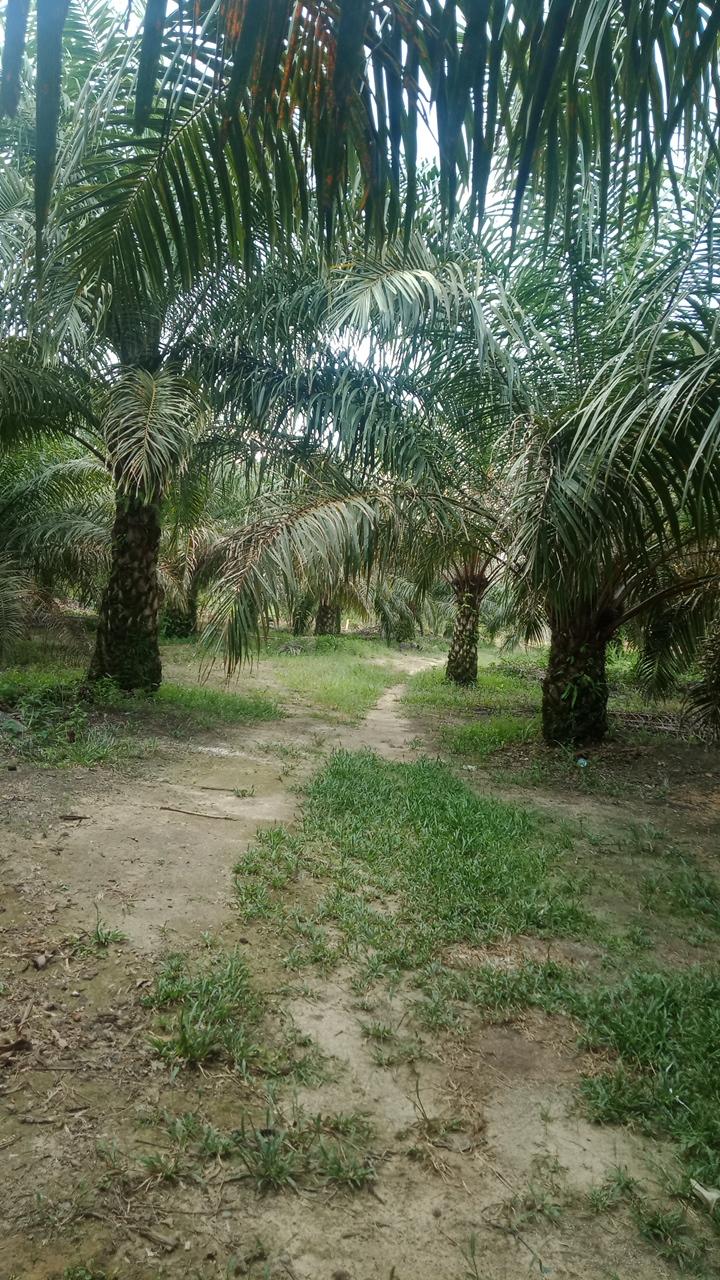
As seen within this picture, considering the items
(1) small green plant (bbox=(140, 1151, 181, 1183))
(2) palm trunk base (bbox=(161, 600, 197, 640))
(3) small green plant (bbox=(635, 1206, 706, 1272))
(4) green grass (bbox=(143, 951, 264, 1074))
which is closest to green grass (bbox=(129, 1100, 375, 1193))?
(1) small green plant (bbox=(140, 1151, 181, 1183))

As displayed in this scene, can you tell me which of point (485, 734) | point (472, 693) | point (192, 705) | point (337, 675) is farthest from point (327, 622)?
point (485, 734)

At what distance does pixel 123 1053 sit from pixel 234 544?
442 cm

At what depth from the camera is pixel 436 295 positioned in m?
5.10

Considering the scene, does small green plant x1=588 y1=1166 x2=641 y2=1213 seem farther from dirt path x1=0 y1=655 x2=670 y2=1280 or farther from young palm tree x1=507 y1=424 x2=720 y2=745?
young palm tree x1=507 y1=424 x2=720 y2=745

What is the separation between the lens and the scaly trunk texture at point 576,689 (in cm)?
678

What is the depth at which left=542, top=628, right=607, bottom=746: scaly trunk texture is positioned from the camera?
22.2ft

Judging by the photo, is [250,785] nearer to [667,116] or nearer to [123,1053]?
[123,1053]

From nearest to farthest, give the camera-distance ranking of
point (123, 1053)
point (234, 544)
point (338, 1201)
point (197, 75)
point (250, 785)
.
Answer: point (197, 75) < point (338, 1201) < point (123, 1053) < point (250, 785) < point (234, 544)

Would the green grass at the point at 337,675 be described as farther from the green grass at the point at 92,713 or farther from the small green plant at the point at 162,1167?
the small green plant at the point at 162,1167

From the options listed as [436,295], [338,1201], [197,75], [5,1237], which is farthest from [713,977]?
[436,295]

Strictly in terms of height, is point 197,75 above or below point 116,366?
below

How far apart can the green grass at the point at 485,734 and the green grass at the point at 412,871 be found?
1760 mm

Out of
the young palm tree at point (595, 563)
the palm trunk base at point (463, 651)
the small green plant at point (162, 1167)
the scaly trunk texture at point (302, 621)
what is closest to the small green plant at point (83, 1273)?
the small green plant at point (162, 1167)

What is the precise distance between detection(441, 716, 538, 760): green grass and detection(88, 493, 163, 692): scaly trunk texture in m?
3.21
